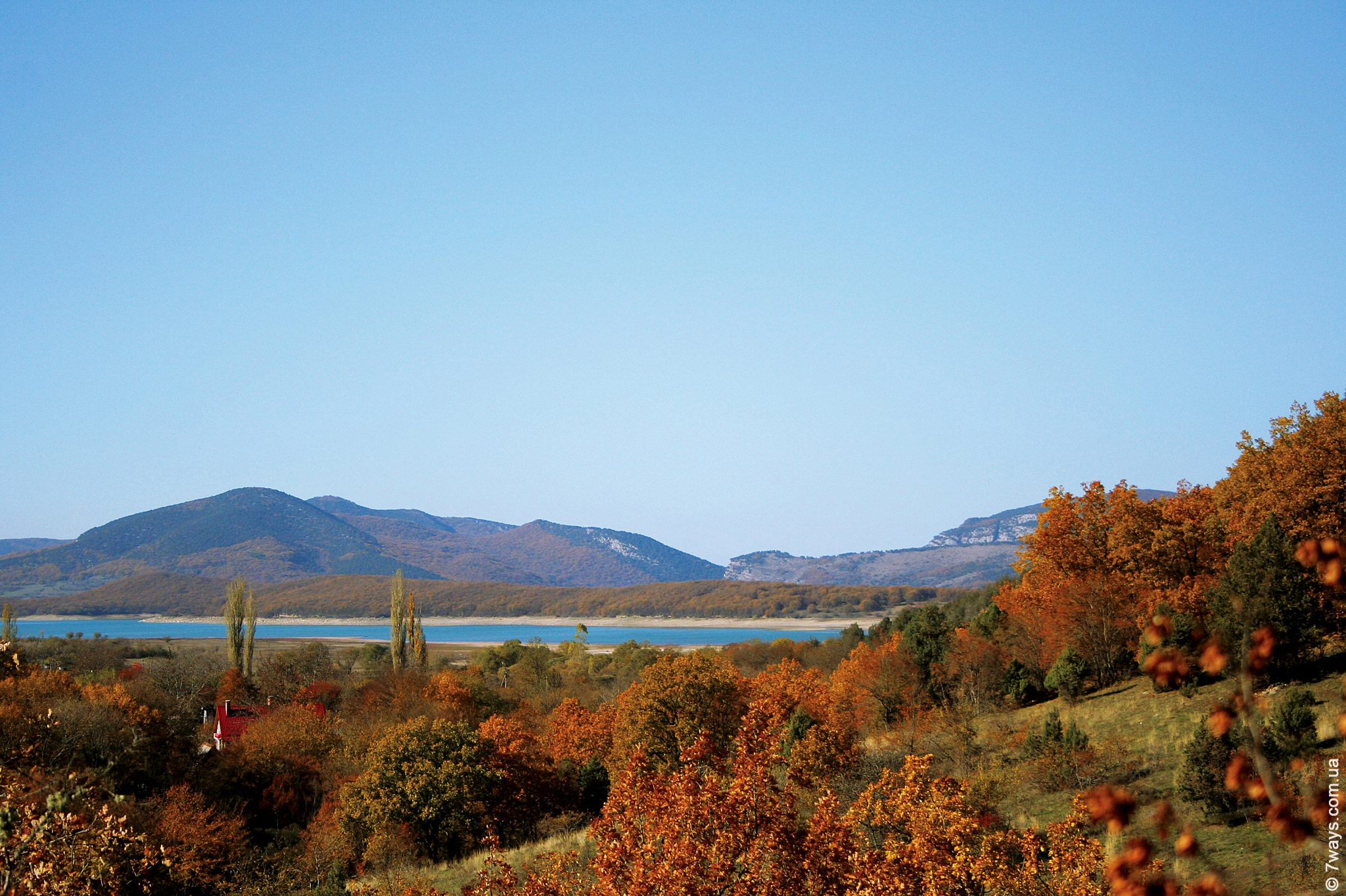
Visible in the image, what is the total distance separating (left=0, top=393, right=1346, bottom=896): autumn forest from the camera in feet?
34.0

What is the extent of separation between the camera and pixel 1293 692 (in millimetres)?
20578

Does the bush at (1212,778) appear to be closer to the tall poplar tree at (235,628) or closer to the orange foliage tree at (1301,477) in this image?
the orange foliage tree at (1301,477)

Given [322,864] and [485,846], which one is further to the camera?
[485,846]

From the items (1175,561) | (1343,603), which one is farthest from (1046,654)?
(1343,603)

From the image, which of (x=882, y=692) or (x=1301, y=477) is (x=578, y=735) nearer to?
(x=882, y=692)

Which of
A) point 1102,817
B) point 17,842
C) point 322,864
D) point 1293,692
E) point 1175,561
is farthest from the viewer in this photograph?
point 1175,561

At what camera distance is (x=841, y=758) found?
3203 cm

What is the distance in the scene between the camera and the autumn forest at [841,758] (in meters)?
10.4

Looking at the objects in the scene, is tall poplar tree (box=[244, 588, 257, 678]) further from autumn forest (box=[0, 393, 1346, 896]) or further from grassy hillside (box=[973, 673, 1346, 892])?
grassy hillside (box=[973, 673, 1346, 892])

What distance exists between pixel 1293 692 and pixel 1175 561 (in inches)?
830

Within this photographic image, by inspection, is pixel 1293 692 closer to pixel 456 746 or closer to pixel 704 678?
pixel 704 678

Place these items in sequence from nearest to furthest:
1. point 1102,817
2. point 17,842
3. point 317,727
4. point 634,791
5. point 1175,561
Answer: point 1102,817
point 17,842
point 634,791
point 1175,561
point 317,727

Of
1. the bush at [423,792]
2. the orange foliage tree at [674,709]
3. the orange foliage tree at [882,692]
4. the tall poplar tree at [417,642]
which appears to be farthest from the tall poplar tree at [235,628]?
the orange foliage tree at [882,692]

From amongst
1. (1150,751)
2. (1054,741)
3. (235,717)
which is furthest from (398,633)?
(1150,751)
